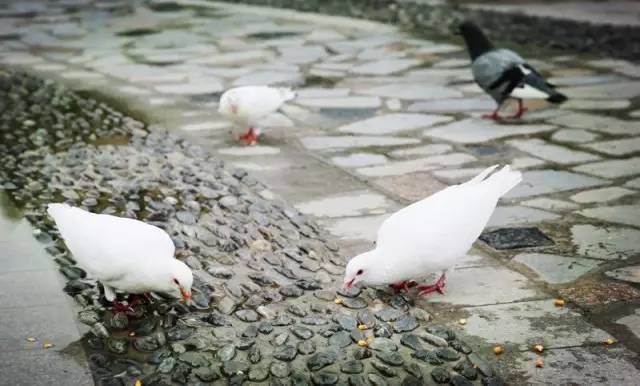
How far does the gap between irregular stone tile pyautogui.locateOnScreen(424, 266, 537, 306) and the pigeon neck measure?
12.0 ft

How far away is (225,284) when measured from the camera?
4246 millimetres

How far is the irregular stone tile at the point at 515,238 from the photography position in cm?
471

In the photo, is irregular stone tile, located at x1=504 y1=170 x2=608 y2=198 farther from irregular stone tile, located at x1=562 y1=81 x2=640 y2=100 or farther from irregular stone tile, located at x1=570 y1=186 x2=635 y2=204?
irregular stone tile, located at x1=562 y1=81 x2=640 y2=100

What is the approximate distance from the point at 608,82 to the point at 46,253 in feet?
19.6

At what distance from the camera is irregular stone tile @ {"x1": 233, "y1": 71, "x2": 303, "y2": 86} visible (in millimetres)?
8805

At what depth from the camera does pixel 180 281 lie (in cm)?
375

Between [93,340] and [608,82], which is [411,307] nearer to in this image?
[93,340]

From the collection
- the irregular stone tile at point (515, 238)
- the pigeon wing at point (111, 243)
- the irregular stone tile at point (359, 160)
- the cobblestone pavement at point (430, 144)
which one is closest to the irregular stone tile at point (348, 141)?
the cobblestone pavement at point (430, 144)

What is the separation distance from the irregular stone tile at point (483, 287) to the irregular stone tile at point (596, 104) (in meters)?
3.65

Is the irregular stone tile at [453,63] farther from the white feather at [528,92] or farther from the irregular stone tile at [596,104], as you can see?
the white feather at [528,92]

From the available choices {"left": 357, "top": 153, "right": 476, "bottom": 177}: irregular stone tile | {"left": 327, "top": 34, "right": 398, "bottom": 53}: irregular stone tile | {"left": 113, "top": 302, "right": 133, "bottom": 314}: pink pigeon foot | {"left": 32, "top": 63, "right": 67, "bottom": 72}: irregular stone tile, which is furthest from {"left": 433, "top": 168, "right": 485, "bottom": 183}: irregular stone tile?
{"left": 32, "top": 63, "right": 67, "bottom": 72}: irregular stone tile

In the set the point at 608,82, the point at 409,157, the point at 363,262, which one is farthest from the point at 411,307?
the point at 608,82

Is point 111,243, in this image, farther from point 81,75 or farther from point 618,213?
point 81,75

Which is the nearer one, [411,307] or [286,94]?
[411,307]
